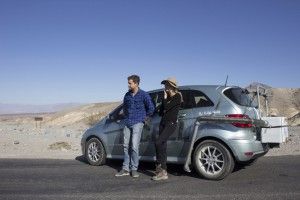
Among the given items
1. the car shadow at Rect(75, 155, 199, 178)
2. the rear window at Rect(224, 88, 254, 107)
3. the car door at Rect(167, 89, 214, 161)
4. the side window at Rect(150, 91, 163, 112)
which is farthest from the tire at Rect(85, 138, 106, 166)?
the rear window at Rect(224, 88, 254, 107)

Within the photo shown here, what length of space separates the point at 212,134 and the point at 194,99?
98 cm

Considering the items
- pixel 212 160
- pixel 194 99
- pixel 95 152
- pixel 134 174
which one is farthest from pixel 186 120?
pixel 95 152

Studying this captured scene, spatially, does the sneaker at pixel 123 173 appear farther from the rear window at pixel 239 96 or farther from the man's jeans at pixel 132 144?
the rear window at pixel 239 96

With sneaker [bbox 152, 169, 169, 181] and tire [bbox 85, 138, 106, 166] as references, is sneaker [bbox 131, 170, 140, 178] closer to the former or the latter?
sneaker [bbox 152, 169, 169, 181]

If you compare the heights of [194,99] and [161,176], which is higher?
[194,99]

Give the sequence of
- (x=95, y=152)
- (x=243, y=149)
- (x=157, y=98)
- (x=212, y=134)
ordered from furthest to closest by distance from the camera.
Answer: (x=95, y=152) → (x=157, y=98) → (x=212, y=134) → (x=243, y=149)

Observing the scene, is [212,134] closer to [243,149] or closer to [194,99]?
[243,149]

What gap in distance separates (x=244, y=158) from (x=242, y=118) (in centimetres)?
74

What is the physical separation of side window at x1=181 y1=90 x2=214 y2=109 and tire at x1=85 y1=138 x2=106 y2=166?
255cm

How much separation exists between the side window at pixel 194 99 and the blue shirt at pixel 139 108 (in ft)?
2.32

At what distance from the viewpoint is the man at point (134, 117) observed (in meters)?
9.49

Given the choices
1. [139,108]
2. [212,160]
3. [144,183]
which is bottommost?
[144,183]

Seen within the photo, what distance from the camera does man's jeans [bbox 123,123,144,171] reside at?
9.48 meters

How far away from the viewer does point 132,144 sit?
9477mm
